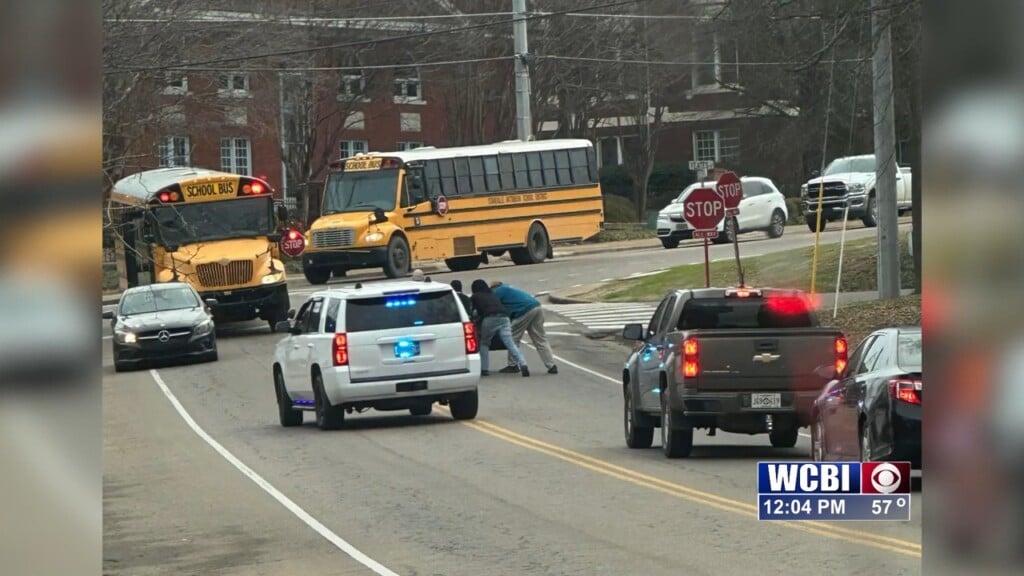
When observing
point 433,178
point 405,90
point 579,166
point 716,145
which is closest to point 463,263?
point 433,178

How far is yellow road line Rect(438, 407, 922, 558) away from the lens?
34.7 ft

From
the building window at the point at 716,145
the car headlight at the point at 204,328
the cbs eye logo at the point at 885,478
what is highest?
the building window at the point at 716,145

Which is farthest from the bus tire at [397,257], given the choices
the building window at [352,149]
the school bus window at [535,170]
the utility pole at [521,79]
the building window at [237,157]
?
the building window at [237,157]

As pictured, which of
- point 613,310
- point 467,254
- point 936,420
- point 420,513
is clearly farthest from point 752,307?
point 467,254

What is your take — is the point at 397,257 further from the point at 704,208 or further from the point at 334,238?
the point at 704,208

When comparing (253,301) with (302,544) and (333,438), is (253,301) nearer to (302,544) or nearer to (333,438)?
(333,438)

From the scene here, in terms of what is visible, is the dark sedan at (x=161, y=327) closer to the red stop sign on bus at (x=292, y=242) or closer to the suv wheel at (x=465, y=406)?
the red stop sign on bus at (x=292, y=242)

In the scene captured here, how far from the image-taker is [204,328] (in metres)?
26.1

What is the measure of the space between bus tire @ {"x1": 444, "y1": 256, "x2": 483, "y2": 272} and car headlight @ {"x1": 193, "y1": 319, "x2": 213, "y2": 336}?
10.4 metres

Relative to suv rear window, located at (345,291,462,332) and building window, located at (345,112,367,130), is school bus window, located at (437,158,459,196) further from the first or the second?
suv rear window, located at (345,291,462,332)

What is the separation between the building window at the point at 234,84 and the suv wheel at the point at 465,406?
17.4 ft

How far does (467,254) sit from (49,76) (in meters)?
29.0

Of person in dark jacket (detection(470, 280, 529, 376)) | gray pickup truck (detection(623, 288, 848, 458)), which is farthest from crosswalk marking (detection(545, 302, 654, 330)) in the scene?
gray pickup truck (detection(623, 288, 848, 458))

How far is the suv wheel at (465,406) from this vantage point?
20.8 m
